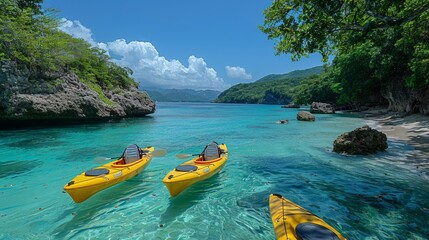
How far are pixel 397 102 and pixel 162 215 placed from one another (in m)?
39.7

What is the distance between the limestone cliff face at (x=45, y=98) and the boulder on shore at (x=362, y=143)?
25424 mm

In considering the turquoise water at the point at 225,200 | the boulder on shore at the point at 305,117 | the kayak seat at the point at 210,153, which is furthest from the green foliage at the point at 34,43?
the boulder on shore at the point at 305,117

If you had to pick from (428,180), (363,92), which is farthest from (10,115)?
(363,92)

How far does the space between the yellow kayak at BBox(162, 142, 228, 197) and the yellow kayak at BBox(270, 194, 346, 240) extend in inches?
118

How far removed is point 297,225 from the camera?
4887 millimetres

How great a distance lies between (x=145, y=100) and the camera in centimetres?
4181

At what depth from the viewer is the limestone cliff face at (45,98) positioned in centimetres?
2136

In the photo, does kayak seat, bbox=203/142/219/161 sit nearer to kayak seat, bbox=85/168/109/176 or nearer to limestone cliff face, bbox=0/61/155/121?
kayak seat, bbox=85/168/109/176

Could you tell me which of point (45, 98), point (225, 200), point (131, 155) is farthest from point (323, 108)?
point (225, 200)

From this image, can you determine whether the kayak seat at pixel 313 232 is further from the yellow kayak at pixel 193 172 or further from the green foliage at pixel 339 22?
the green foliage at pixel 339 22

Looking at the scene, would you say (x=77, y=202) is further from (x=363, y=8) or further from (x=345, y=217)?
(x=363, y=8)

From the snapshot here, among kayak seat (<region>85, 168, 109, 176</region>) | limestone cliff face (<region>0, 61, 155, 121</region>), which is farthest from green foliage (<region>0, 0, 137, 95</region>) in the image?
kayak seat (<region>85, 168, 109, 176</region>)

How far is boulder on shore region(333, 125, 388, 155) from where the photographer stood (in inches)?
530

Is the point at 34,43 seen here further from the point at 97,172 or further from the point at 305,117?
the point at 305,117
